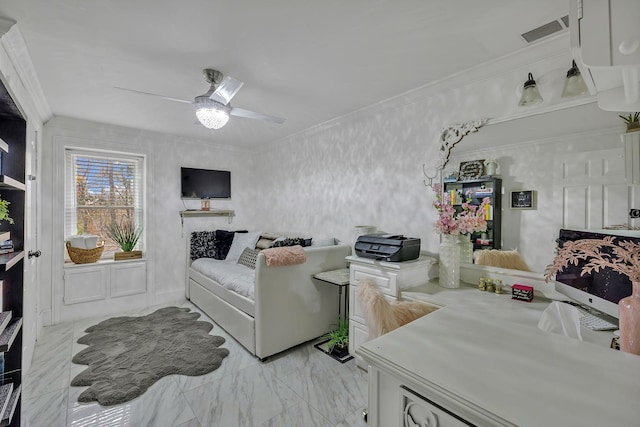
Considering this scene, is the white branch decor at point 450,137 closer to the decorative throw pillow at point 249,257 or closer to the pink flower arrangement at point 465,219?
the pink flower arrangement at point 465,219

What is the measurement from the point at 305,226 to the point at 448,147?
6.77ft

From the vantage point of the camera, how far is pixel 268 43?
1821 mm

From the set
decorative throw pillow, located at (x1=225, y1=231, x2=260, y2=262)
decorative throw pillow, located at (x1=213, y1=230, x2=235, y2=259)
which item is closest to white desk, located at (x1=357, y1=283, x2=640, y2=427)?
decorative throw pillow, located at (x1=225, y1=231, x2=260, y2=262)

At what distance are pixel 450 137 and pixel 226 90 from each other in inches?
69.9

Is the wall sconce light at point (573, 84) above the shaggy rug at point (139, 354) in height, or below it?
above

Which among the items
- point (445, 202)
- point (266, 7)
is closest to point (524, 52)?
point (445, 202)

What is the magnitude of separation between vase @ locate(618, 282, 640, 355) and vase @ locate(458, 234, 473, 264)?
1272 mm

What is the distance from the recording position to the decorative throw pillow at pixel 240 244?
396 centimetres

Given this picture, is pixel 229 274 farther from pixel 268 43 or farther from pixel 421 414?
pixel 421 414

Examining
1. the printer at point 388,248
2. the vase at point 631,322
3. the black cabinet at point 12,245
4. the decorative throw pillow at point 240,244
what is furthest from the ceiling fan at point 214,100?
the vase at point 631,322

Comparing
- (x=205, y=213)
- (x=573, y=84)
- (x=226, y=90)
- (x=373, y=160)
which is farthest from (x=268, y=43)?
(x=205, y=213)

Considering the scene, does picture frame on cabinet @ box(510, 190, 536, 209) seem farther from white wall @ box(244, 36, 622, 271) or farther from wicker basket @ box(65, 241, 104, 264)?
wicker basket @ box(65, 241, 104, 264)

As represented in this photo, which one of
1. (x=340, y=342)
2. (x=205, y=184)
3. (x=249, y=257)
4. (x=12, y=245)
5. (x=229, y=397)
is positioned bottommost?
(x=229, y=397)

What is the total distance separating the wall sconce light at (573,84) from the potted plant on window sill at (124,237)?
15.1 feet
